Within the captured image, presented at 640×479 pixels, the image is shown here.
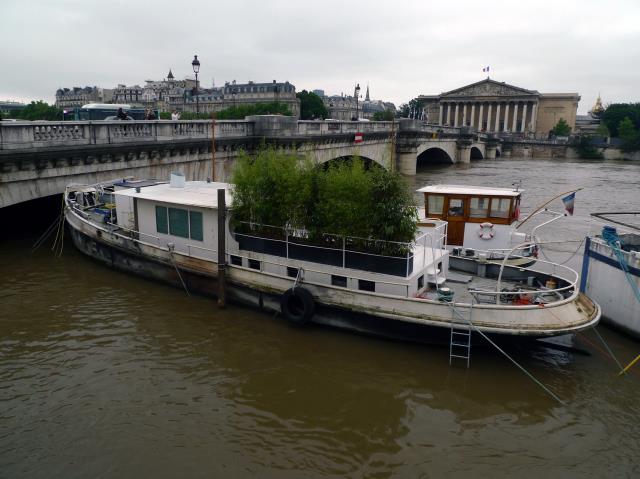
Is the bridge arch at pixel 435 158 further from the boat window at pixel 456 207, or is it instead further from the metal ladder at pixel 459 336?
the metal ladder at pixel 459 336

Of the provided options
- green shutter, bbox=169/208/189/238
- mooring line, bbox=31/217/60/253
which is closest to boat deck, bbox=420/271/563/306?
green shutter, bbox=169/208/189/238

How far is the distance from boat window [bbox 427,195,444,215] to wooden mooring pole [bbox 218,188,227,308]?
679 cm

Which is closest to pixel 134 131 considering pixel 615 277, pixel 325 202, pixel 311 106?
pixel 325 202

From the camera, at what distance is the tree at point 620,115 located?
134250 mm

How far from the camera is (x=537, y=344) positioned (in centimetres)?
1434

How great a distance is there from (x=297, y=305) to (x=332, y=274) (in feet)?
4.31

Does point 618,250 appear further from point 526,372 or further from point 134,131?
point 134,131

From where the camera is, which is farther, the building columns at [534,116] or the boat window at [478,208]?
the building columns at [534,116]

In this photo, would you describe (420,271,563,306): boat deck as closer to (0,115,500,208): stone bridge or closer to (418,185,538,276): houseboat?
(418,185,538,276): houseboat

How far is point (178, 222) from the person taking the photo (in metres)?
17.7

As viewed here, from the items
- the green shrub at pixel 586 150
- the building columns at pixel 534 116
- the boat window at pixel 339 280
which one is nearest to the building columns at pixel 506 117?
the building columns at pixel 534 116

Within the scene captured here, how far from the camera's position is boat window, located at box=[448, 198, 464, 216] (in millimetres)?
17672

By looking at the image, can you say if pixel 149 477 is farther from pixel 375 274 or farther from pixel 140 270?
pixel 140 270

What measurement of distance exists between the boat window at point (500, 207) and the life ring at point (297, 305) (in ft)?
23.1
